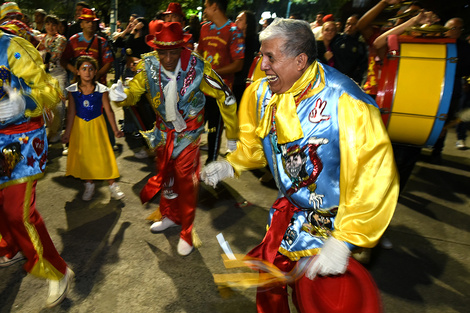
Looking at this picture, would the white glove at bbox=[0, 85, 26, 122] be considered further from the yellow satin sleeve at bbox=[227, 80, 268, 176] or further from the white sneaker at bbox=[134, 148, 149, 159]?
the white sneaker at bbox=[134, 148, 149, 159]

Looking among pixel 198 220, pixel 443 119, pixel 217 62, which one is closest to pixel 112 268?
pixel 198 220

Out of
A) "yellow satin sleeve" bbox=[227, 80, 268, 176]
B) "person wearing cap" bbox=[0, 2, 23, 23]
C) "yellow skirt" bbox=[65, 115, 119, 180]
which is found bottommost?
"yellow skirt" bbox=[65, 115, 119, 180]

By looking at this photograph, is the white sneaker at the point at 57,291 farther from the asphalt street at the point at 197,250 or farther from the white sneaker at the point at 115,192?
the white sneaker at the point at 115,192

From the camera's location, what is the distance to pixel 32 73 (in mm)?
2391

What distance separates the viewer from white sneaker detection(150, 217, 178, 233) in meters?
3.60

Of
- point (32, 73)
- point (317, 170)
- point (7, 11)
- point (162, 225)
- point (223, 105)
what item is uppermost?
point (7, 11)

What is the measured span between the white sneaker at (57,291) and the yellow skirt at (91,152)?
5.30ft

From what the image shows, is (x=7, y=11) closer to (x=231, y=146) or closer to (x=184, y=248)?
Answer: (x=231, y=146)

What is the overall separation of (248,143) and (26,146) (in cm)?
148

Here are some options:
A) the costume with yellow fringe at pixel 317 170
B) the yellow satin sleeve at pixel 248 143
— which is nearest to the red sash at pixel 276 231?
the costume with yellow fringe at pixel 317 170

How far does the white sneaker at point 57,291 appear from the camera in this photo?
2.58 meters

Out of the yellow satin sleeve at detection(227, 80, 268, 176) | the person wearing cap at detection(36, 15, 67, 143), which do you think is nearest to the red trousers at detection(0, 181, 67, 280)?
the yellow satin sleeve at detection(227, 80, 268, 176)

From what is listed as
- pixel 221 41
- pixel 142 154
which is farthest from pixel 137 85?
pixel 142 154

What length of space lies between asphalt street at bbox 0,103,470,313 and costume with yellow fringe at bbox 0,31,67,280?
45cm
